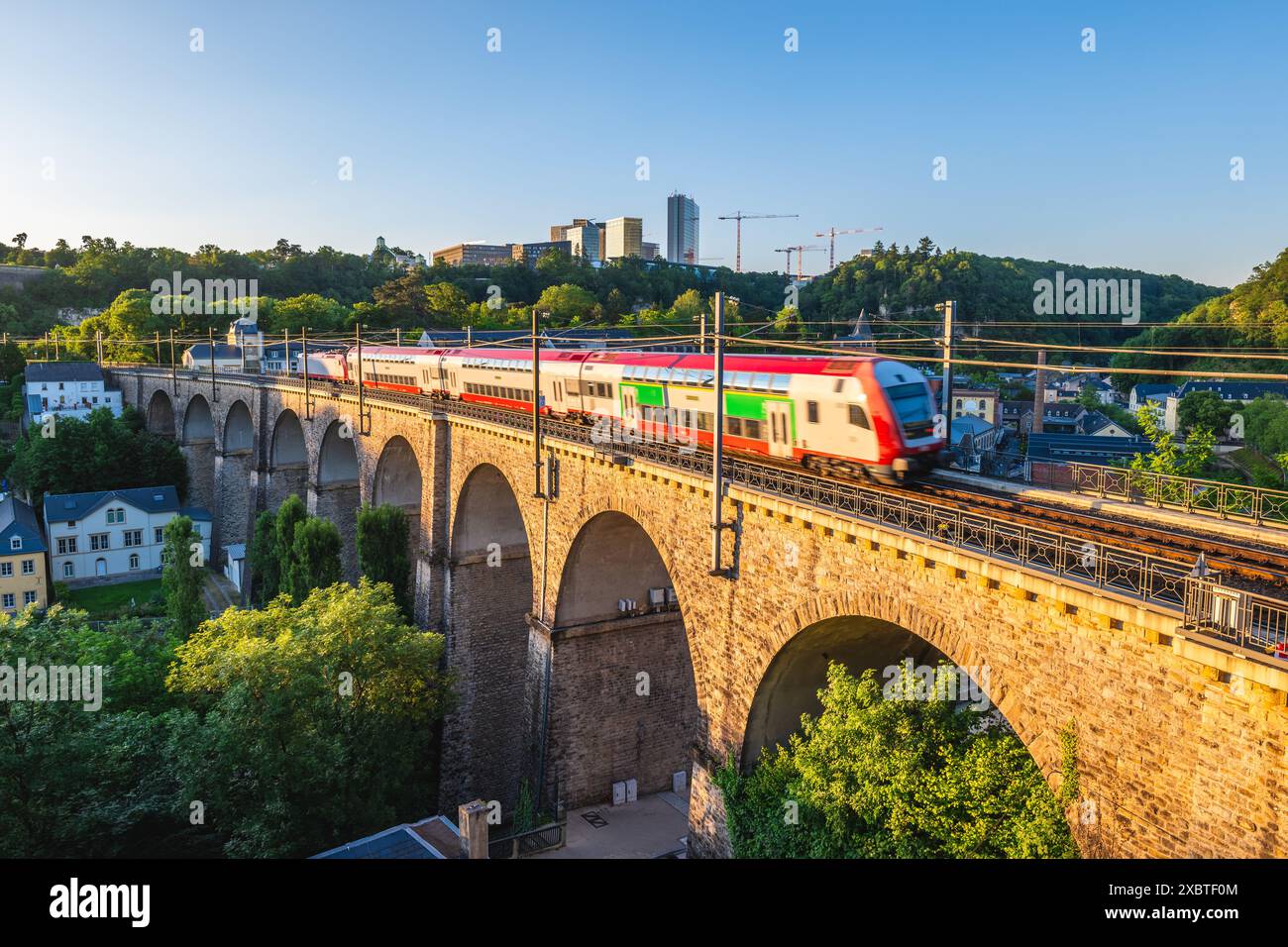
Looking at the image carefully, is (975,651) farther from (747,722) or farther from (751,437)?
(751,437)

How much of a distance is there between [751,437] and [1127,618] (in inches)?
518

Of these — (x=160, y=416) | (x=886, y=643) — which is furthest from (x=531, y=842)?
(x=160, y=416)

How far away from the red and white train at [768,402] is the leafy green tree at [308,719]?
10208 mm

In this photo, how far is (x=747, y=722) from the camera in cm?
1870

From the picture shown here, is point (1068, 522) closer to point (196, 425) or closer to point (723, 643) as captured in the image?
point (723, 643)

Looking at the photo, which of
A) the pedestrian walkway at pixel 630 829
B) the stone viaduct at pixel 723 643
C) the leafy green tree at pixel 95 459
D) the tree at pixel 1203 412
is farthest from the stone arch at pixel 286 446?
the tree at pixel 1203 412

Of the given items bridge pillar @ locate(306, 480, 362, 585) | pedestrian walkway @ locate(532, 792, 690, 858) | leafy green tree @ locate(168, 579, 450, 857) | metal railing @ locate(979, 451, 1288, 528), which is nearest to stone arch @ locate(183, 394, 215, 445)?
bridge pillar @ locate(306, 480, 362, 585)

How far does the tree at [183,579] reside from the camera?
4169 centimetres

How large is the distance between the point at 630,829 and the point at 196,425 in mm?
61565

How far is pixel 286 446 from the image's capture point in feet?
189

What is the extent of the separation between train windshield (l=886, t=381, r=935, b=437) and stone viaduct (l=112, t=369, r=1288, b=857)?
13.5 feet

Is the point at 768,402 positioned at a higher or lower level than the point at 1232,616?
higher

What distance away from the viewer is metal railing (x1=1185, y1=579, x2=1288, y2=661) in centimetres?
973
